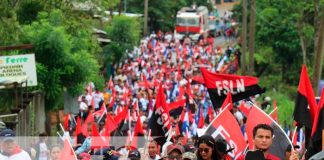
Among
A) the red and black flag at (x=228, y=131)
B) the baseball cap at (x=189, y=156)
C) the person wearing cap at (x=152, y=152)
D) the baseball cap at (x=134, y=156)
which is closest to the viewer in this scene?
the baseball cap at (x=189, y=156)

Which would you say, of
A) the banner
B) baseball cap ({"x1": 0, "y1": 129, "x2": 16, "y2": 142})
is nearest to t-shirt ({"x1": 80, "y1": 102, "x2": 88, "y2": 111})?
the banner

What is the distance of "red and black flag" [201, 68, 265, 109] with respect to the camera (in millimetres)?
14758

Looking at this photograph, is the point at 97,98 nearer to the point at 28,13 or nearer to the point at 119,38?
the point at 28,13

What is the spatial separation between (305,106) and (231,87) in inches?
157

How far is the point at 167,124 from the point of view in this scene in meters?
14.4

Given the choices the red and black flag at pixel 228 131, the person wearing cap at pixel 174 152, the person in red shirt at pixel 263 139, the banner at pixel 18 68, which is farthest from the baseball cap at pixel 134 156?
the banner at pixel 18 68

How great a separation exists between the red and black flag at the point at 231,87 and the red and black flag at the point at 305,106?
11.6ft

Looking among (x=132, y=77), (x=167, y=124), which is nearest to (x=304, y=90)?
(x=167, y=124)

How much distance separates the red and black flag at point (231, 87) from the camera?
48.4 feet

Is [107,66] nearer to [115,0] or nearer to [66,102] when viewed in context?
[115,0]

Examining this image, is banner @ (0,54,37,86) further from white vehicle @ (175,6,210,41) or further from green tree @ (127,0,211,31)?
green tree @ (127,0,211,31)

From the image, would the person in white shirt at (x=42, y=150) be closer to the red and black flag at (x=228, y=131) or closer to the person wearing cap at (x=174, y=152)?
the red and black flag at (x=228, y=131)

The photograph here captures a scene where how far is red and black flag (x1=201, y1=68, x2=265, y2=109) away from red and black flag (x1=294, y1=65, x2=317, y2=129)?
3.54 m

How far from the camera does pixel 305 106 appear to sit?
35.7 ft
